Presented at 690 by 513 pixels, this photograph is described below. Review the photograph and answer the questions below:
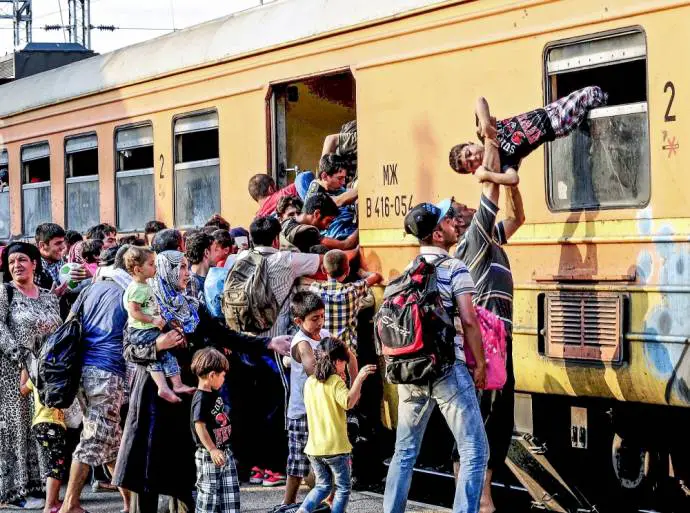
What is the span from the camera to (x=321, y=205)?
8.51 meters

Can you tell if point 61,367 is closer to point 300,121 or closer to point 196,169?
point 300,121

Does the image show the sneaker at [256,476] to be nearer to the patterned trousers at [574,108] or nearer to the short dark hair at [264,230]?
the short dark hair at [264,230]

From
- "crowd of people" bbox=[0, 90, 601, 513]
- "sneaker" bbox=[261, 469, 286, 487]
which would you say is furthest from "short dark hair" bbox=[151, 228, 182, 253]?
"sneaker" bbox=[261, 469, 286, 487]

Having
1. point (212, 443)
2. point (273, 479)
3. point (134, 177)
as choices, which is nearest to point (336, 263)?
point (273, 479)

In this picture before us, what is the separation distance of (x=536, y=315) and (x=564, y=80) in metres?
1.26

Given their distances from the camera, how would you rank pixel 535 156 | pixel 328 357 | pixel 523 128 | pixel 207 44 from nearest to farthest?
1. pixel 328 357
2. pixel 523 128
3. pixel 535 156
4. pixel 207 44

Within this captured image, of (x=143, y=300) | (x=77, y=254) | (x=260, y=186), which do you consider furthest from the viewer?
(x=77, y=254)

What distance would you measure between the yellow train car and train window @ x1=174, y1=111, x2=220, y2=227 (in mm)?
17

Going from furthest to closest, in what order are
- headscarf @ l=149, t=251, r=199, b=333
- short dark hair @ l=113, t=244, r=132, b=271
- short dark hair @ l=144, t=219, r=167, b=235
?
short dark hair @ l=144, t=219, r=167, b=235, short dark hair @ l=113, t=244, r=132, b=271, headscarf @ l=149, t=251, r=199, b=333

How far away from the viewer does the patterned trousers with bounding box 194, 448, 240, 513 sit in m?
6.56

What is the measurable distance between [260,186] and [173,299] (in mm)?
2218

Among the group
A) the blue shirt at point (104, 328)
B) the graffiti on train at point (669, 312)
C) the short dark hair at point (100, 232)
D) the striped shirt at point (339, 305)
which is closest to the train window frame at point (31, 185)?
the short dark hair at point (100, 232)

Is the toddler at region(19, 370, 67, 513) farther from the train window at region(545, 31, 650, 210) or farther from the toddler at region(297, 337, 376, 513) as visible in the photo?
the train window at region(545, 31, 650, 210)

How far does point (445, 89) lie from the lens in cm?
809
